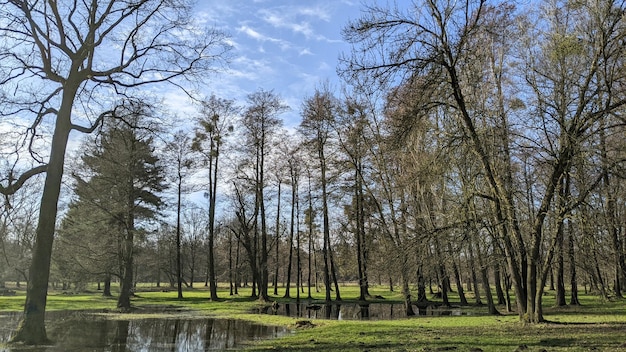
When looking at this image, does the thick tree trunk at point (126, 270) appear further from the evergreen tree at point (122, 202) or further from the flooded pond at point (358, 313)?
the flooded pond at point (358, 313)

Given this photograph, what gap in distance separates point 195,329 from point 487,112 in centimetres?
1359

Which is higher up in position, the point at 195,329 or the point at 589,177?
the point at 589,177

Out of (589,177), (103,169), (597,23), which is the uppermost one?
(597,23)

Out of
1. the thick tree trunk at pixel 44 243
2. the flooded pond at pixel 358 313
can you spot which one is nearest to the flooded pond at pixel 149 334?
the thick tree trunk at pixel 44 243

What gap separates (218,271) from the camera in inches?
2431

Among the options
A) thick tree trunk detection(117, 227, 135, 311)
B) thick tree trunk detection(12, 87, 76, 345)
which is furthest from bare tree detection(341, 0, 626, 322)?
thick tree trunk detection(117, 227, 135, 311)

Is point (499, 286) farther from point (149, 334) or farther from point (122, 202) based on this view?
point (122, 202)

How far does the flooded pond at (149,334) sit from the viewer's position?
39.9 ft

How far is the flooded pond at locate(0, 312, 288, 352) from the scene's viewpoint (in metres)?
12.1

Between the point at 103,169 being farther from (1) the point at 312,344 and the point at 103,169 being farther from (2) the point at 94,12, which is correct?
(1) the point at 312,344

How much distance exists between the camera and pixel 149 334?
15.3 meters

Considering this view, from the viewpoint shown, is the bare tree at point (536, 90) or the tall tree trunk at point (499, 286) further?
the tall tree trunk at point (499, 286)

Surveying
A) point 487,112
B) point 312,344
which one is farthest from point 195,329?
point 487,112

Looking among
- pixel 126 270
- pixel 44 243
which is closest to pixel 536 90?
pixel 44 243
